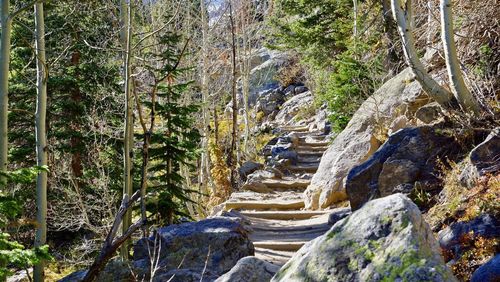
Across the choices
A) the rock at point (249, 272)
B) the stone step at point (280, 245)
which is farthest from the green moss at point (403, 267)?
the stone step at point (280, 245)

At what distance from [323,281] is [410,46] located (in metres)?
5.29

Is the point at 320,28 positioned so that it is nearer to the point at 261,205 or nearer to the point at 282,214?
the point at 261,205

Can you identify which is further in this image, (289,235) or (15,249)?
(289,235)

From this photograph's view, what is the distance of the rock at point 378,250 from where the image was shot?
231 cm

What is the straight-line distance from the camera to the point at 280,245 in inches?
312

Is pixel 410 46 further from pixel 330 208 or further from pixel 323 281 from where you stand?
pixel 323 281

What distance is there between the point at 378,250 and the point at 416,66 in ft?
16.8

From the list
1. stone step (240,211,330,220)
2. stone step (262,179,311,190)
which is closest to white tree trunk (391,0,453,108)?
stone step (240,211,330,220)

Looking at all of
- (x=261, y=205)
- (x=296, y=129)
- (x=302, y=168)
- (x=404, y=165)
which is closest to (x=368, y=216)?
(x=404, y=165)

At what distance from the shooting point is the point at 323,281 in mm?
2559

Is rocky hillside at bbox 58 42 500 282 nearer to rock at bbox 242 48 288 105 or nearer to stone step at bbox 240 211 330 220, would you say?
stone step at bbox 240 211 330 220

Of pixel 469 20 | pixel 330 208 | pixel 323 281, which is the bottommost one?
pixel 330 208

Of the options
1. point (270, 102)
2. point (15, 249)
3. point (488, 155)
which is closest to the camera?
point (15, 249)

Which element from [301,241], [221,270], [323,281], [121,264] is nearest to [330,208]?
[301,241]
